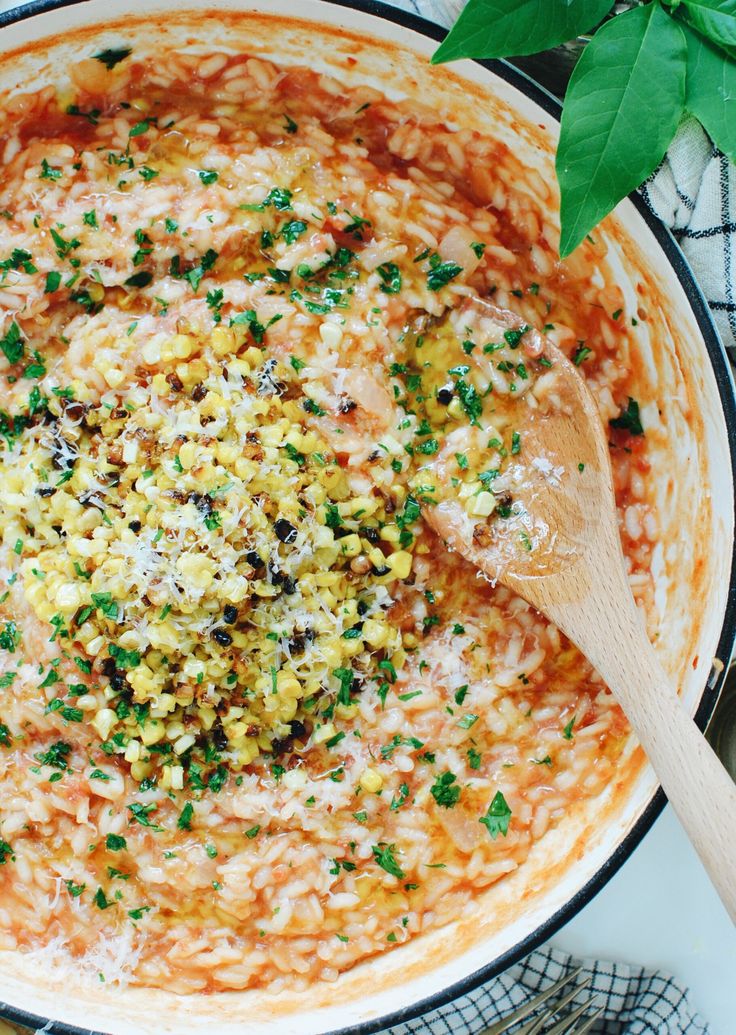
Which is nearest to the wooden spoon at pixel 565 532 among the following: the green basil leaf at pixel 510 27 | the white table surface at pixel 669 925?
the green basil leaf at pixel 510 27

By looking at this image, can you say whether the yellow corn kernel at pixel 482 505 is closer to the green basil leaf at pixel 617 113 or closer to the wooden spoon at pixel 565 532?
the wooden spoon at pixel 565 532

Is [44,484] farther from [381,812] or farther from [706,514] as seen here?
[706,514]

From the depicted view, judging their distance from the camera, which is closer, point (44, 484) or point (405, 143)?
point (44, 484)

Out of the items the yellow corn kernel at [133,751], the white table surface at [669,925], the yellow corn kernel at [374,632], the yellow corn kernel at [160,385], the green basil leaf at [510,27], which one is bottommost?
the white table surface at [669,925]

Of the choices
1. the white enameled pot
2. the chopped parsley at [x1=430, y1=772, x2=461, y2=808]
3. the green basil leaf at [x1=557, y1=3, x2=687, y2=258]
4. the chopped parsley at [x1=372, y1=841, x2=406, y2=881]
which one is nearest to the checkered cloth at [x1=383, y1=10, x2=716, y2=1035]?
the white enameled pot

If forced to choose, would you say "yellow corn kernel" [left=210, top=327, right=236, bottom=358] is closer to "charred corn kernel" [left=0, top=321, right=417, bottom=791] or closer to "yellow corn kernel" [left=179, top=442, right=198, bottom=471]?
"charred corn kernel" [left=0, top=321, right=417, bottom=791]

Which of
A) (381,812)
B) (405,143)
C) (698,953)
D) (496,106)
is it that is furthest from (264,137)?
(698,953)

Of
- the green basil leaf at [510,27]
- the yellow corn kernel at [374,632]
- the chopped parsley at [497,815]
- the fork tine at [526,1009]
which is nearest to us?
the green basil leaf at [510,27]
